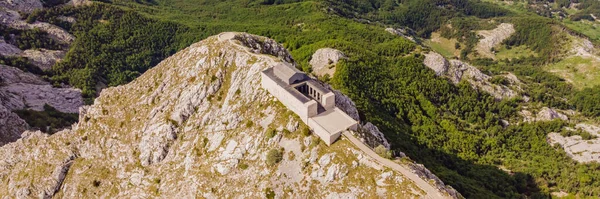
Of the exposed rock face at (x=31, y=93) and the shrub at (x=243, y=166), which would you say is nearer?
the shrub at (x=243, y=166)

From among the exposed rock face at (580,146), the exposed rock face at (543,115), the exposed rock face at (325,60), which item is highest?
the exposed rock face at (325,60)

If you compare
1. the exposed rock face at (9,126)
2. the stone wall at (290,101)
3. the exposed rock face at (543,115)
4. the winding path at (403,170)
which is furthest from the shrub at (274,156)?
the exposed rock face at (543,115)

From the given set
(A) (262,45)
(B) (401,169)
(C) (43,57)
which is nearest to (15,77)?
(C) (43,57)

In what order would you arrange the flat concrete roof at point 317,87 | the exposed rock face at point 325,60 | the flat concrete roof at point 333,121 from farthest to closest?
the exposed rock face at point 325,60 < the flat concrete roof at point 317,87 < the flat concrete roof at point 333,121

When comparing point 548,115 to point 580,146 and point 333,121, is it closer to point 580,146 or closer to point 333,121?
point 580,146

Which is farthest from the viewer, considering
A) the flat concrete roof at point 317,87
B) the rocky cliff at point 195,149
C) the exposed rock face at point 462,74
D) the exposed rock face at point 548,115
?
the exposed rock face at point 462,74

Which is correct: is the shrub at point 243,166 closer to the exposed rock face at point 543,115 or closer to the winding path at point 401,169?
the winding path at point 401,169
